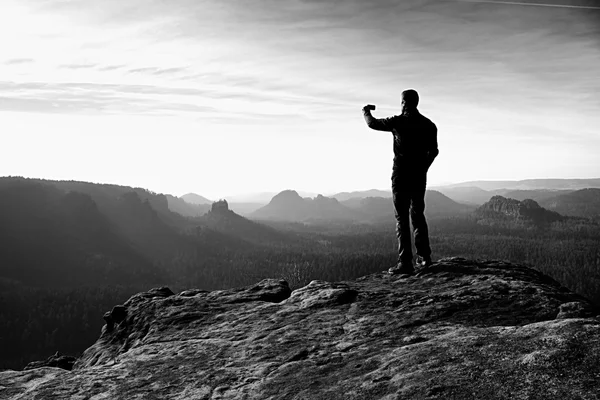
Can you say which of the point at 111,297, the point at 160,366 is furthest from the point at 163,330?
the point at 111,297

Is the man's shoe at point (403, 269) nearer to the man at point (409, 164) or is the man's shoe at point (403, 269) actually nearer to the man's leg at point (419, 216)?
the man at point (409, 164)

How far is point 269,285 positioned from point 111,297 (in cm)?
19125

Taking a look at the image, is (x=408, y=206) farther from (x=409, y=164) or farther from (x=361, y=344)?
(x=361, y=344)

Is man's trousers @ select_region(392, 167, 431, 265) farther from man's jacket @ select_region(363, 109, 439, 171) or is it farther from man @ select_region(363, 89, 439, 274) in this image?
man's jacket @ select_region(363, 109, 439, 171)

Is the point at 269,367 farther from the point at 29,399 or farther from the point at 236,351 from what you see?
the point at 29,399

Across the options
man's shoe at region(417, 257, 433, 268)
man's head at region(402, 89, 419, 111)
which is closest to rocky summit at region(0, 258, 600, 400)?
man's shoe at region(417, 257, 433, 268)

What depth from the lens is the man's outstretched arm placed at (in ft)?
50.5

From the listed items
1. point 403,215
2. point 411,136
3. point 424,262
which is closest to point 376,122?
point 411,136

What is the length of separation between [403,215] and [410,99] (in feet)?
15.5

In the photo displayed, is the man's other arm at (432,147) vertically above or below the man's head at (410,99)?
below

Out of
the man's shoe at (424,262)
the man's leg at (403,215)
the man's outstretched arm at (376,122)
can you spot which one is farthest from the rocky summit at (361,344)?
the man's outstretched arm at (376,122)

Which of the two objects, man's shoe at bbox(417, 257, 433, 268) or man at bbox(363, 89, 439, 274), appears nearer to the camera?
man at bbox(363, 89, 439, 274)

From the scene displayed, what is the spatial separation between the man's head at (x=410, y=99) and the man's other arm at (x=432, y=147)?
110cm

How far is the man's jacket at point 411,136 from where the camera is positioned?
50.3 ft
